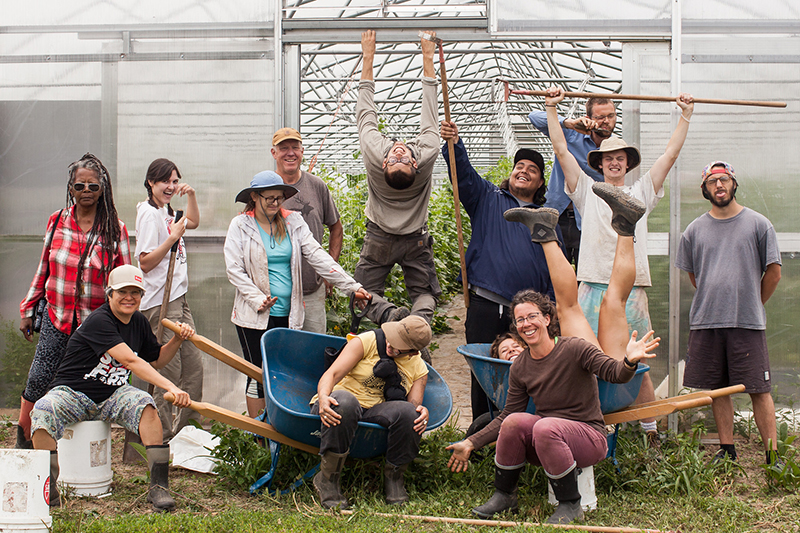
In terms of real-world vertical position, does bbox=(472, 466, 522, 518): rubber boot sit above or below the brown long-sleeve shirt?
below

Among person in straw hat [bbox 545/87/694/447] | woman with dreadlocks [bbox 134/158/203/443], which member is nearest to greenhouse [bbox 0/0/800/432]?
woman with dreadlocks [bbox 134/158/203/443]

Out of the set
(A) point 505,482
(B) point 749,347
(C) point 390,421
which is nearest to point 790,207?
(B) point 749,347

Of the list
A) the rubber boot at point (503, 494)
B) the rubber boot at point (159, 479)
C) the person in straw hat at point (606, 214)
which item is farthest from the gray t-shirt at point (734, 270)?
the rubber boot at point (159, 479)

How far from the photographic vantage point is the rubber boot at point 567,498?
3.25 meters

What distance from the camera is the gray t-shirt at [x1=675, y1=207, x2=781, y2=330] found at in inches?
163

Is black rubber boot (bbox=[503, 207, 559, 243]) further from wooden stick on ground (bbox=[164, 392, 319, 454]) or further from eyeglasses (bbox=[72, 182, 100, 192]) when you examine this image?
eyeglasses (bbox=[72, 182, 100, 192])

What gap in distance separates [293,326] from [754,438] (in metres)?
3.19

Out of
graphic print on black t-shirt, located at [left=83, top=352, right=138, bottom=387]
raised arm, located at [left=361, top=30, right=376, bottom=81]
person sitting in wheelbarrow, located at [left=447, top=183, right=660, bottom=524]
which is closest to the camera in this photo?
person sitting in wheelbarrow, located at [left=447, top=183, right=660, bottom=524]

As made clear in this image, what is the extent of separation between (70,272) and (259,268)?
1.04 m

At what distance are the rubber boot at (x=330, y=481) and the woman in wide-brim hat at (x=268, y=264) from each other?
2.68ft

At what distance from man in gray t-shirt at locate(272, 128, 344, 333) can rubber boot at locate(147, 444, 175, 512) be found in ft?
4.14

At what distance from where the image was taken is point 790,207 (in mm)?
4895

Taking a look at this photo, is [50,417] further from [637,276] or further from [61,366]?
[637,276]

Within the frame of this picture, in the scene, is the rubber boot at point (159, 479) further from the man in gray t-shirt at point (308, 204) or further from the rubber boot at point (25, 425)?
the man in gray t-shirt at point (308, 204)
